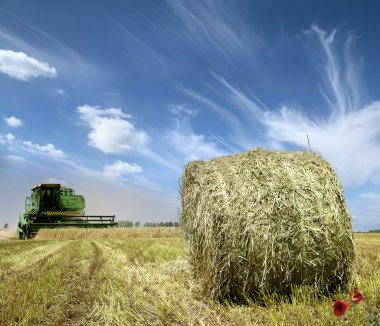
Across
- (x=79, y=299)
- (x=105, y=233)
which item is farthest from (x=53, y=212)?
(x=79, y=299)

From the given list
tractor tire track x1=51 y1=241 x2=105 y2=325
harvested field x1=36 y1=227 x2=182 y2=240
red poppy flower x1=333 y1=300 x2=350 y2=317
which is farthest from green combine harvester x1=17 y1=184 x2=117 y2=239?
red poppy flower x1=333 y1=300 x2=350 y2=317

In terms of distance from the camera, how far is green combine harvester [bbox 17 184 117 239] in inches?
1129

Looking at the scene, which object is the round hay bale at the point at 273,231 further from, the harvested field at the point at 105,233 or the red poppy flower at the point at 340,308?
the harvested field at the point at 105,233

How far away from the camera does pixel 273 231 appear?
16.2 feet

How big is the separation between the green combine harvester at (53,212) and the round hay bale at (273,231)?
25210 millimetres

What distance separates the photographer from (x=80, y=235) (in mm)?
25922

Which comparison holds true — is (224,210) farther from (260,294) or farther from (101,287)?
(101,287)

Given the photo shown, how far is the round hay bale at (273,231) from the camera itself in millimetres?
4938

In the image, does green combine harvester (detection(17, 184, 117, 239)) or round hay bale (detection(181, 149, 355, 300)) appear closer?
round hay bale (detection(181, 149, 355, 300))

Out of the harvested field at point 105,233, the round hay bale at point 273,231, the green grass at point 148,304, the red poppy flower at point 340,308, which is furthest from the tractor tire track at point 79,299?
the harvested field at point 105,233

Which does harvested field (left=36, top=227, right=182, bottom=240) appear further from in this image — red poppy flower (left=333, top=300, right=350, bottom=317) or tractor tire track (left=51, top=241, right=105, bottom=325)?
red poppy flower (left=333, top=300, right=350, bottom=317)

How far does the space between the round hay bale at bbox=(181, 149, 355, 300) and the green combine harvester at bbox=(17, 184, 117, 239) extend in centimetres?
2521

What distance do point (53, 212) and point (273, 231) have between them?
87.6 ft

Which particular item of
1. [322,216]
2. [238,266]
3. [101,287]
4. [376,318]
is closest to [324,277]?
[322,216]
